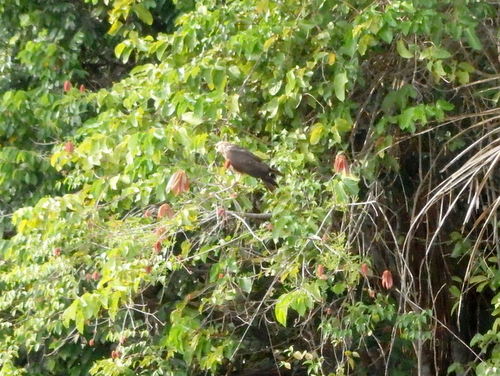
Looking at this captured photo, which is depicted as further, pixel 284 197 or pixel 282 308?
pixel 284 197

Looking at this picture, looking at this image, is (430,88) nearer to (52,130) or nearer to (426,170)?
(426,170)

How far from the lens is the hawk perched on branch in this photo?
4.99 meters

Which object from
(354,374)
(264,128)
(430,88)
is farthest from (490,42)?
(354,374)

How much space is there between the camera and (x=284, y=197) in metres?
5.05

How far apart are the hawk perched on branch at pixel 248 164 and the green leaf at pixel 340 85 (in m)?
0.46

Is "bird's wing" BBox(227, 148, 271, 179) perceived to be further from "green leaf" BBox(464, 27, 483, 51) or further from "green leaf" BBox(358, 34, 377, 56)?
"green leaf" BBox(464, 27, 483, 51)

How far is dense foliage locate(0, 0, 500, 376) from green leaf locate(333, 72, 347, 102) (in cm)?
1

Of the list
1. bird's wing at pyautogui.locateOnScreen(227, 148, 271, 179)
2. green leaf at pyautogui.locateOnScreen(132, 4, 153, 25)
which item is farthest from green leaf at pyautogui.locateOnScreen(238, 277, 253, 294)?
green leaf at pyautogui.locateOnScreen(132, 4, 153, 25)

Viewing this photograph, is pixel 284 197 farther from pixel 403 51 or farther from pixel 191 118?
pixel 403 51

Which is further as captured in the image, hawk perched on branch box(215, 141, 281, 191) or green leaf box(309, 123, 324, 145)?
green leaf box(309, 123, 324, 145)

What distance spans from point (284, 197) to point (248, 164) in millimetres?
236

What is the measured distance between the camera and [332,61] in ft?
17.2

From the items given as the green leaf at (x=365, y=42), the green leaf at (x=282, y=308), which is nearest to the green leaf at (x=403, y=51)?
the green leaf at (x=365, y=42)

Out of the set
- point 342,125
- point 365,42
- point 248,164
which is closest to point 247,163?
point 248,164
